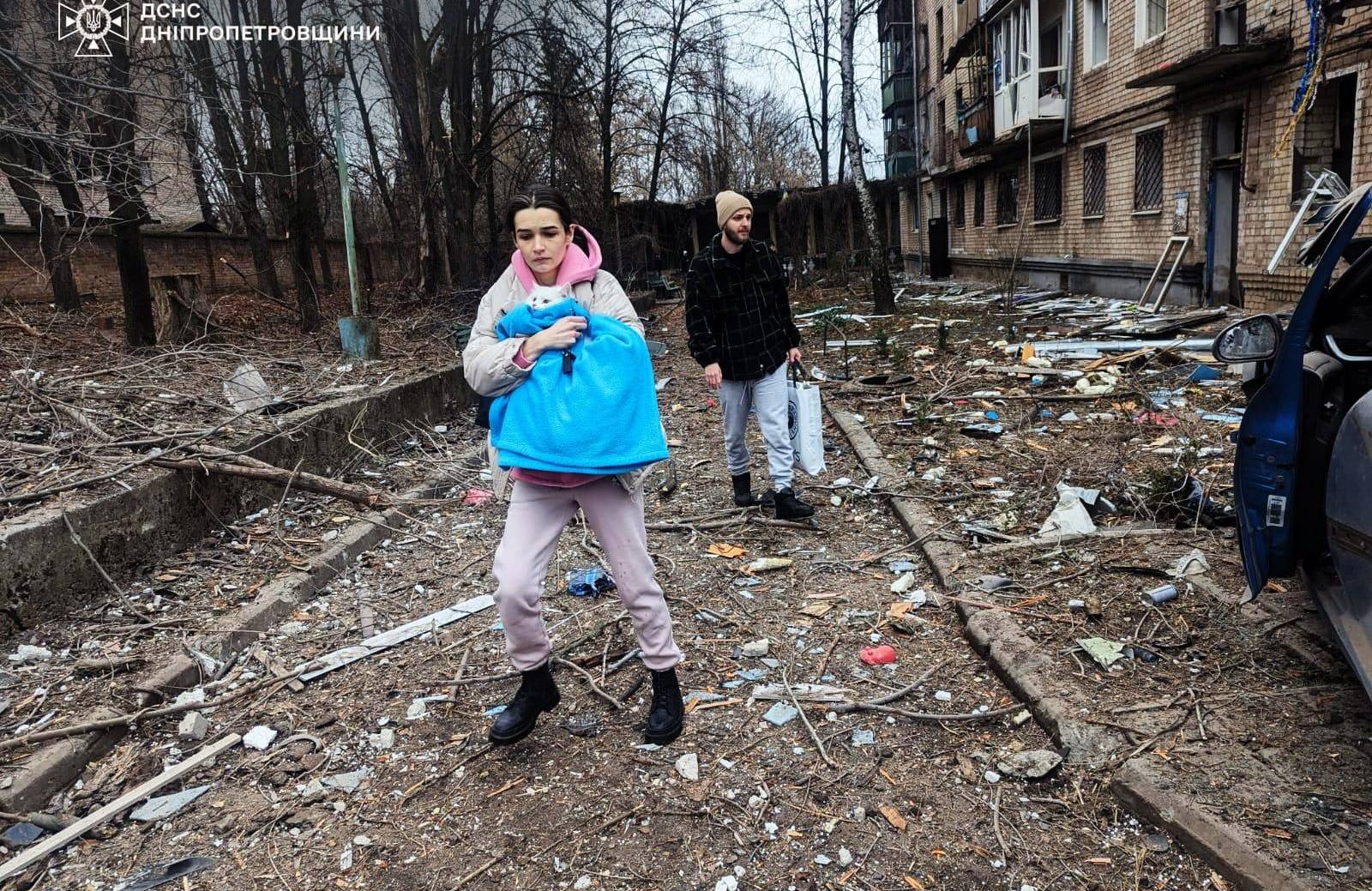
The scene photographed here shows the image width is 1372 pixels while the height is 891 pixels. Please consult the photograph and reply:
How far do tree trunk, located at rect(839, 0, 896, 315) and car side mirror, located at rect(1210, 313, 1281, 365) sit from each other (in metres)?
14.0

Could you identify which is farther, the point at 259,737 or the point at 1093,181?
the point at 1093,181

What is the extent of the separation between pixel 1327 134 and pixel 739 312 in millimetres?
11806

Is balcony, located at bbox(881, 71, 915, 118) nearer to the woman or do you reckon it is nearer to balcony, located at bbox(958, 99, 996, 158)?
balcony, located at bbox(958, 99, 996, 158)

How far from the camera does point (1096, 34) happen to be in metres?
20.0

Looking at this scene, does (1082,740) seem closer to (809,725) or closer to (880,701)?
(880,701)

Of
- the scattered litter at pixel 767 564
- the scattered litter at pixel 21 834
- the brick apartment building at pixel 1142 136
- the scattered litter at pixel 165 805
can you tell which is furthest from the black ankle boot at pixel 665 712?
the brick apartment building at pixel 1142 136

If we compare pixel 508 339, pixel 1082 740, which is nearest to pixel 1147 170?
pixel 1082 740

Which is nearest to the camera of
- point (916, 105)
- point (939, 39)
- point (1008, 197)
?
point (1008, 197)

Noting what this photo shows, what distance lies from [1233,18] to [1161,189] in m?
3.39

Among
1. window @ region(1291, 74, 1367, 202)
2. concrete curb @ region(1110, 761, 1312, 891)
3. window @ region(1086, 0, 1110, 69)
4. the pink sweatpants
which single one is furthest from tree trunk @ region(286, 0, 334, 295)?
window @ region(1086, 0, 1110, 69)

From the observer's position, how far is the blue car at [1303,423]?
3049mm

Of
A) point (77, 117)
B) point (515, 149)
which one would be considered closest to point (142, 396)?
point (77, 117)

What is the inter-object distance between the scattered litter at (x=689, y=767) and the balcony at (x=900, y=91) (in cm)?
4035

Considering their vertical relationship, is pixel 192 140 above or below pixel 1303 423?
above
